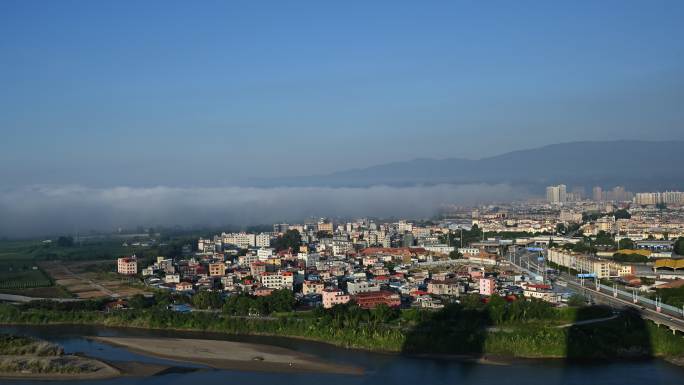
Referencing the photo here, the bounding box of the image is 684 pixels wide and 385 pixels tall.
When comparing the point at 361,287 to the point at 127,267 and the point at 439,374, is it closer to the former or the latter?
the point at 439,374

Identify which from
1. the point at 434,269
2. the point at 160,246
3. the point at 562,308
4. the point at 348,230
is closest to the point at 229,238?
the point at 160,246

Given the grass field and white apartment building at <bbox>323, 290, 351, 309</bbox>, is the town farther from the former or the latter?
the grass field

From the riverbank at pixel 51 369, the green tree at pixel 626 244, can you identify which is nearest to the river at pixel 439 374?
the riverbank at pixel 51 369

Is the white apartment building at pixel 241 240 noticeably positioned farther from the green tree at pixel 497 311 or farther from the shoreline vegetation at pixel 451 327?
the green tree at pixel 497 311

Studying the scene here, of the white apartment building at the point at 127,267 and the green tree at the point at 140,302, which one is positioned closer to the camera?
the green tree at the point at 140,302

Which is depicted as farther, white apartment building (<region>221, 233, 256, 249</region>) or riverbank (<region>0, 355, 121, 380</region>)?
white apartment building (<region>221, 233, 256, 249</region>)

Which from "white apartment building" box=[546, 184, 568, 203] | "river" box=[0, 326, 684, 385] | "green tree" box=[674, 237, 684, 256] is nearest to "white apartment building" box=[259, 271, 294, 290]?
"river" box=[0, 326, 684, 385]

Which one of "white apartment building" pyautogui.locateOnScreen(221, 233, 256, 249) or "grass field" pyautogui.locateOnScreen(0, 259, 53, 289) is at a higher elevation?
"white apartment building" pyautogui.locateOnScreen(221, 233, 256, 249)
